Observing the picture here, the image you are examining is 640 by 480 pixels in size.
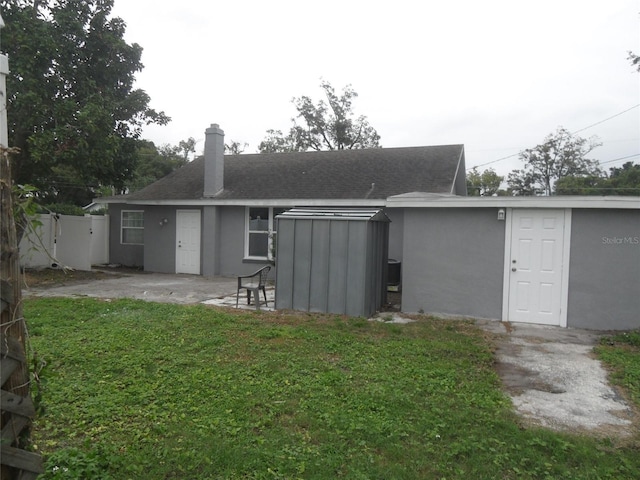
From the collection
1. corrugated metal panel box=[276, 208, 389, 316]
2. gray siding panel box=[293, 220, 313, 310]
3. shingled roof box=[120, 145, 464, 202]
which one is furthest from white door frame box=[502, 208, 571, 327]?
shingled roof box=[120, 145, 464, 202]

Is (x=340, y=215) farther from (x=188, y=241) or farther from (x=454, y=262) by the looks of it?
(x=188, y=241)

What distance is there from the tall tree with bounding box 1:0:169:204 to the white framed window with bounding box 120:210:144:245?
3243 millimetres

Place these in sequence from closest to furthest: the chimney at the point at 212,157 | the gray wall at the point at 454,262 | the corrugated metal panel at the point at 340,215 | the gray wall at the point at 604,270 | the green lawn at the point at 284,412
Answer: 1. the green lawn at the point at 284,412
2. the gray wall at the point at 604,270
3. the gray wall at the point at 454,262
4. the corrugated metal panel at the point at 340,215
5. the chimney at the point at 212,157

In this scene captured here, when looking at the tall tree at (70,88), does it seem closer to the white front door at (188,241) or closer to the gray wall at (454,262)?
the white front door at (188,241)

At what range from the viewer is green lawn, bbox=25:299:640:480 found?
3.09m

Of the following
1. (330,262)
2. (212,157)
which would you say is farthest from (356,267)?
(212,157)

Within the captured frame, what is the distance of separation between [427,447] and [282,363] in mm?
2279

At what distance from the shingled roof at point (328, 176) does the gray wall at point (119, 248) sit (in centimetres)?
149

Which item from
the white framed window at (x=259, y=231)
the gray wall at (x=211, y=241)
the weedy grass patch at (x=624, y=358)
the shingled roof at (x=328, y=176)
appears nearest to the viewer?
the weedy grass patch at (x=624, y=358)

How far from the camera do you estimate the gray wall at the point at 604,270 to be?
7305mm

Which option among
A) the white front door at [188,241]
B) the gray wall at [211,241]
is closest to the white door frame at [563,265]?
the gray wall at [211,241]

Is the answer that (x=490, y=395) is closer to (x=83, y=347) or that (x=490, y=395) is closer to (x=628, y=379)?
(x=628, y=379)

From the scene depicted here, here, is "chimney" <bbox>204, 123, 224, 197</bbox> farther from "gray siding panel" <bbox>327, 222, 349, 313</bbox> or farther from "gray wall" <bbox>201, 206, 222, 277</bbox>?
"gray siding panel" <bbox>327, 222, 349, 313</bbox>

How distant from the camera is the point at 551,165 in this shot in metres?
37.5
